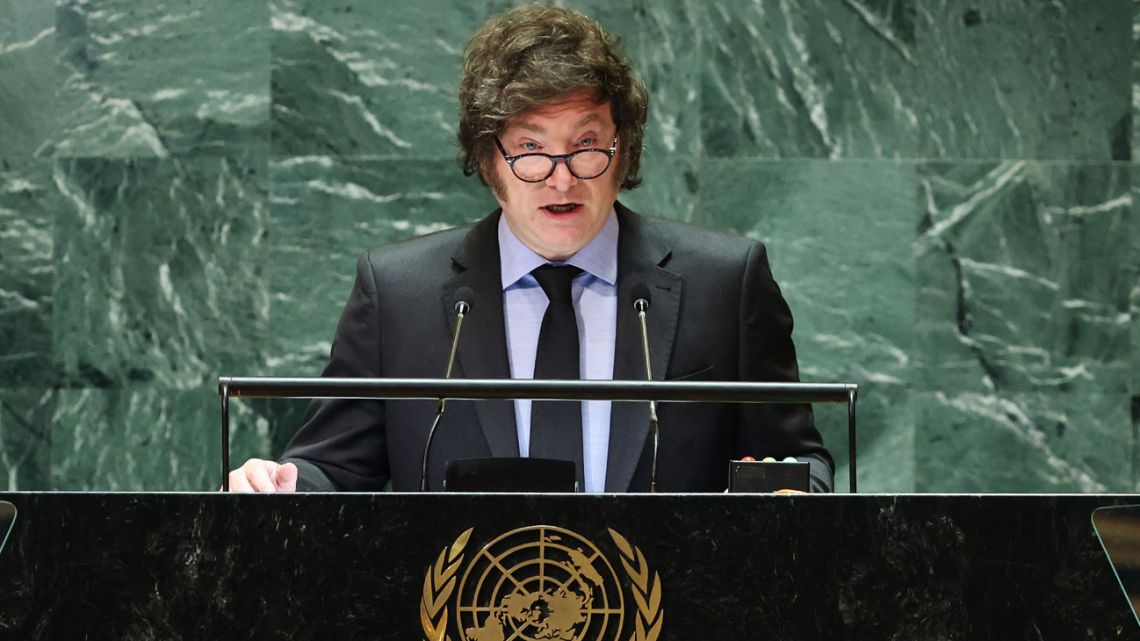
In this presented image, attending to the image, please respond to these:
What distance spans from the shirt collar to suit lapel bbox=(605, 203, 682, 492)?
0.02m

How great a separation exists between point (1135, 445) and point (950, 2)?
1518 millimetres

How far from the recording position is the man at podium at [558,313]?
2979 millimetres

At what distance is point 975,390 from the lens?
4676 mm

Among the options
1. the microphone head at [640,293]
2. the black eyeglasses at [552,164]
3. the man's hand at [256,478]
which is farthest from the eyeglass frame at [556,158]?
the man's hand at [256,478]

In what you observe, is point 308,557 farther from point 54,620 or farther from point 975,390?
point 975,390

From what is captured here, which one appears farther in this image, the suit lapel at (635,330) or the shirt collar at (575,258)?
the shirt collar at (575,258)

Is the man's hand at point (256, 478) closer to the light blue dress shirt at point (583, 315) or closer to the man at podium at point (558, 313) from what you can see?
the man at podium at point (558, 313)

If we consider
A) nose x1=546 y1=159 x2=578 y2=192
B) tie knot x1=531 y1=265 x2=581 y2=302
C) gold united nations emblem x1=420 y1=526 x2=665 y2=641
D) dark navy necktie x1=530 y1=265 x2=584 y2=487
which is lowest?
gold united nations emblem x1=420 y1=526 x2=665 y2=641

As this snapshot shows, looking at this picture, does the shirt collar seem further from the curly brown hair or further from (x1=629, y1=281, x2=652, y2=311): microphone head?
(x1=629, y1=281, x2=652, y2=311): microphone head

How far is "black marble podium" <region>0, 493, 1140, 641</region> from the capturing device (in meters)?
1.75

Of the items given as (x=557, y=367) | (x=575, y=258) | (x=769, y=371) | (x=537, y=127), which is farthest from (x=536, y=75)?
(x=769, y=371)

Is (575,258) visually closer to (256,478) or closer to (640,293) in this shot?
(640,293)

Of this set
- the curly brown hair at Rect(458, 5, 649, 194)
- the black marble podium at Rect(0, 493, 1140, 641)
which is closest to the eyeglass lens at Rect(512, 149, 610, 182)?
the curly brown hair at Rect(458, 5, 649, 194)

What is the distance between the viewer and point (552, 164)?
3.04m
